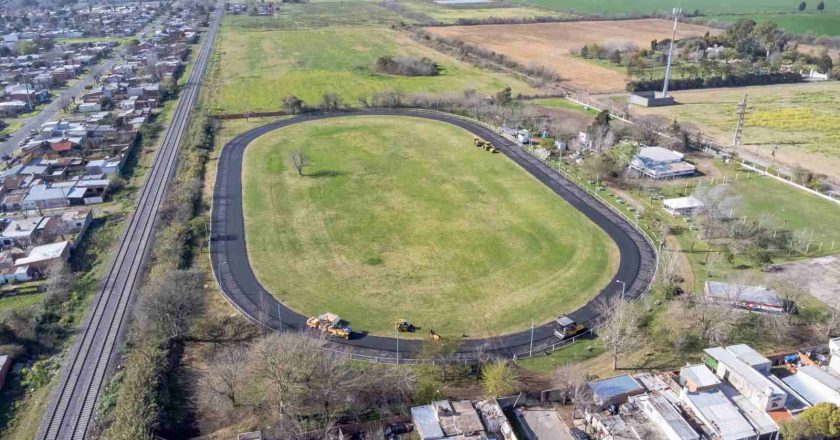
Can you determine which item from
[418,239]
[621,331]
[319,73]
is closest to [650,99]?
[418,239]

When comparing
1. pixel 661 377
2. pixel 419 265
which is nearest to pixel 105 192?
pixel 419 265

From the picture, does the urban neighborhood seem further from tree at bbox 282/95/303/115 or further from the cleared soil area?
the cleared soil area

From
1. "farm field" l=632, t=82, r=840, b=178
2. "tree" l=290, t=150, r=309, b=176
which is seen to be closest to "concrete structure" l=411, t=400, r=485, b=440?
"tree" l=290, t=150, r=309, b=176

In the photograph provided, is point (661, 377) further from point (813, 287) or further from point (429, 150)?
point (429, 150)

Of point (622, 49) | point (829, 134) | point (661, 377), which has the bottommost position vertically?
point (661, 377)

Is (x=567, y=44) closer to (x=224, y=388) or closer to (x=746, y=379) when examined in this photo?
(x=746, y=379)

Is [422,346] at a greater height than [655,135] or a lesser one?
lesser

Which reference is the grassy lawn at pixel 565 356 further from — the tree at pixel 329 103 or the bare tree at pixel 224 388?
the tree at pixel 329 103
